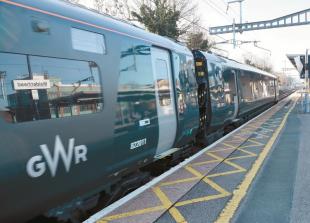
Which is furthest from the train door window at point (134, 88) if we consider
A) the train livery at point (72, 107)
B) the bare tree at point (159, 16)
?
the bare tree at point (159, 16)

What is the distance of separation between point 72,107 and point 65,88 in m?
0.23

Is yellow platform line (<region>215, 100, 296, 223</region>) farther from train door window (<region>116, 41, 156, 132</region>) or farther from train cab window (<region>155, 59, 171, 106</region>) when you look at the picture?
train cab window (<region>155, 59, 171, 106</region>)

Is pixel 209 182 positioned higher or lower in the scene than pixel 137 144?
lower

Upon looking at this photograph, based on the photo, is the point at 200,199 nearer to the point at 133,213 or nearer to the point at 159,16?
the point at 133,213

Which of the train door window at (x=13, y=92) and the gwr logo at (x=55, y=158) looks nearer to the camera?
the train door window at (x=13, y=92)

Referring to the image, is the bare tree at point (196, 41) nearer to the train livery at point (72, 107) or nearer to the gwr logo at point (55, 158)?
the train livery at point (72, 107)

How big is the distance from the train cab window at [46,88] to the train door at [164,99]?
201 centimetres

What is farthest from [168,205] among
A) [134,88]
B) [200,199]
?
[134,88]

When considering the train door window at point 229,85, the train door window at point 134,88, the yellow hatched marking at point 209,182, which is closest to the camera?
the train door window at point 134,88

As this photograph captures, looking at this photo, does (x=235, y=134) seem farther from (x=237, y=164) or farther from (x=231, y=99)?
(x=237, y=164)

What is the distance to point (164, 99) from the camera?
677cm

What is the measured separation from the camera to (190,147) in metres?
9.18

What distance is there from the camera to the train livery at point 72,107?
11.1 feet

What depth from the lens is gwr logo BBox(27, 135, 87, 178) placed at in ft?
11.5
